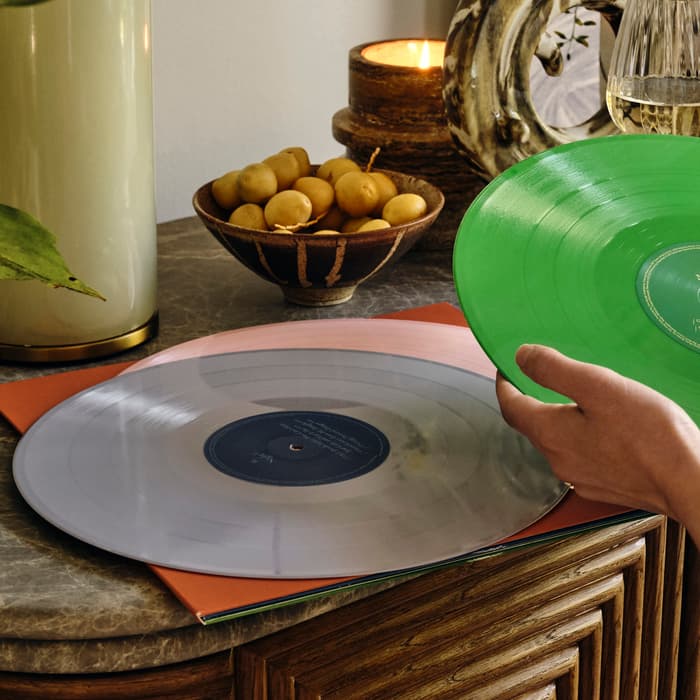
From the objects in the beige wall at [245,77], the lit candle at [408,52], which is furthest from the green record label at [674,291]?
the beige wall at [245,77]

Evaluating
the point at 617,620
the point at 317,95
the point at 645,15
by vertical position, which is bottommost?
the point at 617,620

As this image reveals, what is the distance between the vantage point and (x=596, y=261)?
0.76 m

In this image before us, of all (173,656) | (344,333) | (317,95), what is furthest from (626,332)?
(317,95)

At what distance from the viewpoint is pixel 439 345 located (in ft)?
2.85

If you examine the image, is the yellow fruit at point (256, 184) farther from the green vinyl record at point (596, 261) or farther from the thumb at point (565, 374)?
the thumb at point (565, 374)

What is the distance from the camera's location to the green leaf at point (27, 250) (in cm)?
48

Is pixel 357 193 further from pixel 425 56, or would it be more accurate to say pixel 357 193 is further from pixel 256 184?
pixel 425 56

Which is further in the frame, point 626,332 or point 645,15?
point 645,15

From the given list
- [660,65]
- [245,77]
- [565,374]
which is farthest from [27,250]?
[245,77]

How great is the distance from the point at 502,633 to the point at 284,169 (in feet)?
1.76

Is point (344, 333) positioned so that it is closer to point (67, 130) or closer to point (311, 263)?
point (311, 263)

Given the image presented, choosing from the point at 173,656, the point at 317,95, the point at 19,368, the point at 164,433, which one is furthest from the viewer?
the point at 317,95

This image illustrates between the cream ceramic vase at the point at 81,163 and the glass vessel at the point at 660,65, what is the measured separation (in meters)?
0.43

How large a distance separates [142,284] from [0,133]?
0.56 feet
